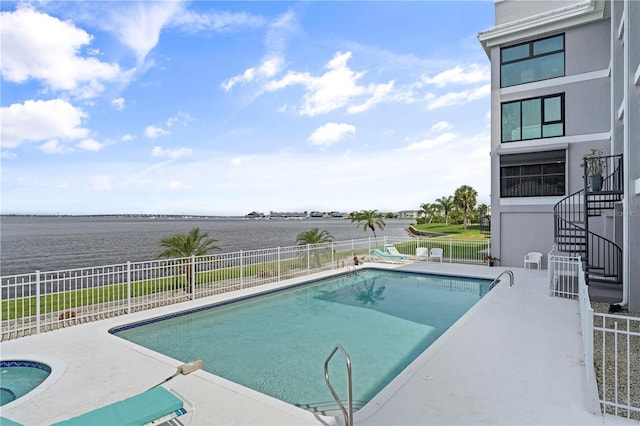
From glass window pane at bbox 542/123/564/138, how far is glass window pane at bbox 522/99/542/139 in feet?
0.56

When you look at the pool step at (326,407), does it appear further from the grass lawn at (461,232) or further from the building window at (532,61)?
the grass lawn at (461,232)

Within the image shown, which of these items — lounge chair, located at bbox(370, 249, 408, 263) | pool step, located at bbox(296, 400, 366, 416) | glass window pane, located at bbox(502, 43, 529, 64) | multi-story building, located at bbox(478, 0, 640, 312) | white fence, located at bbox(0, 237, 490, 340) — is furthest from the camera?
lounge chair, located at bbox(370, 249, 408, 263)

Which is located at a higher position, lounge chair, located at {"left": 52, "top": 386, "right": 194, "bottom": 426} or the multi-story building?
the multi-story building

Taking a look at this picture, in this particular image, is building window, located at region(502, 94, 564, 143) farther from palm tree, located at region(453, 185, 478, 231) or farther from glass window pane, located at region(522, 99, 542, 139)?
palm tree, located at region(453, 185, 478, 231)

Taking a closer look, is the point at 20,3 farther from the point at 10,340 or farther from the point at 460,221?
the point at 460,221

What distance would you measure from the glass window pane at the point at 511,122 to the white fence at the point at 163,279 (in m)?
5.22

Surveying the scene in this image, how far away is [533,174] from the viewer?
48.1 ft

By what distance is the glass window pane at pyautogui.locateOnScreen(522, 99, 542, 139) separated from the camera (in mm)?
14641

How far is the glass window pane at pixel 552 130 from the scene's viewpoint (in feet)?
46.5

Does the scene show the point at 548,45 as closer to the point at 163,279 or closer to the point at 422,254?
the point at 422,254

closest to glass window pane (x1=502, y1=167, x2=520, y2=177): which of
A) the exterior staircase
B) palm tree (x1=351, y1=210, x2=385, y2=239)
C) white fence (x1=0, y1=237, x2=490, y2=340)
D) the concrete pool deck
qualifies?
the exterior staircase

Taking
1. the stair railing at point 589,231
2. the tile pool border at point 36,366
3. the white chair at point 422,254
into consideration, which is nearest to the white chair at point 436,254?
the white chair at point 422,254

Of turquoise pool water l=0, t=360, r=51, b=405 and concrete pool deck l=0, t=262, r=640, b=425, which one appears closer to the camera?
concrete pool deck l=0, t=262, r=640, b=425

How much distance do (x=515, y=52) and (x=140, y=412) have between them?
17485mm
